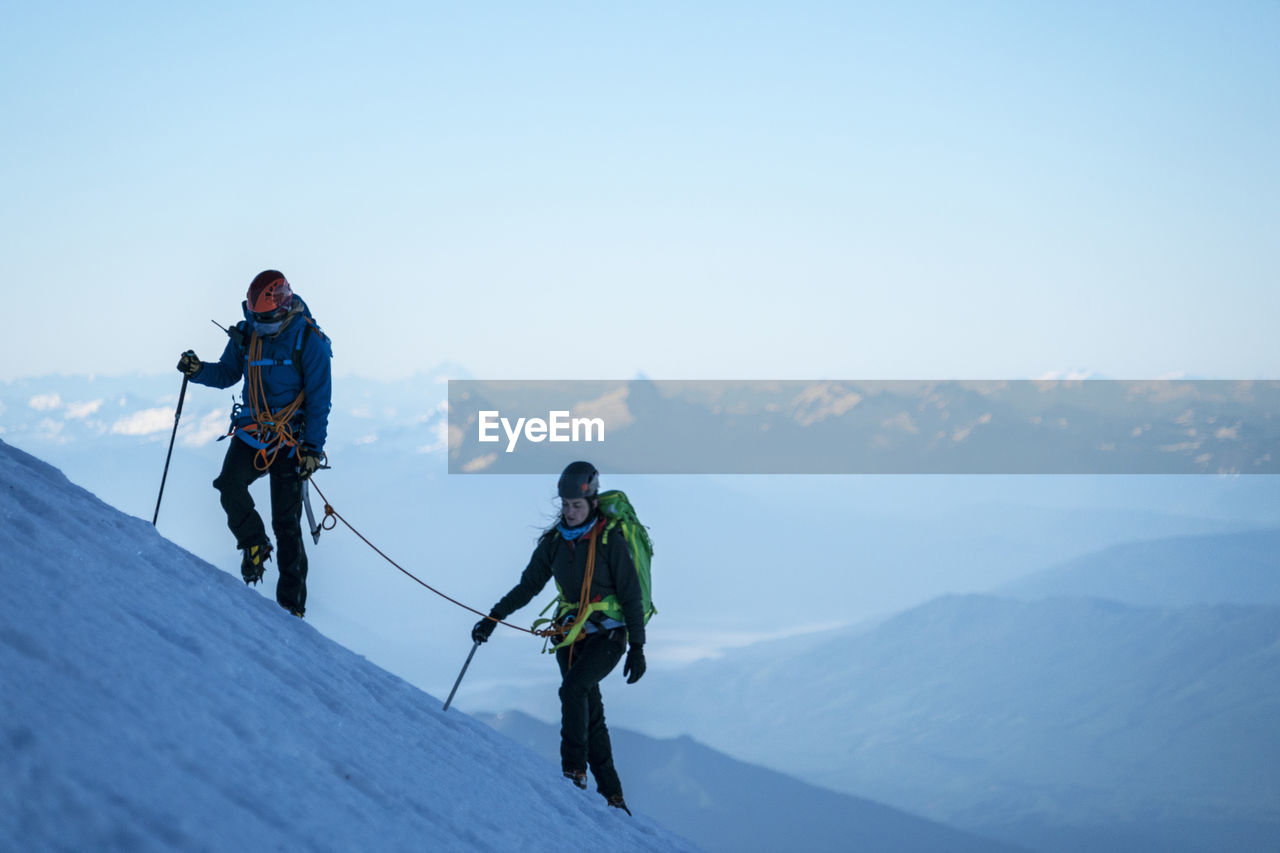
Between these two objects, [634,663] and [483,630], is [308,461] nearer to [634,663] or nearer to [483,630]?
[483,630]

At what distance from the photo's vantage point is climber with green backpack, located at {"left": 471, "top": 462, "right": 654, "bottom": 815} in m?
8.25

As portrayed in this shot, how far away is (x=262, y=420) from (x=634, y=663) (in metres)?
3.82

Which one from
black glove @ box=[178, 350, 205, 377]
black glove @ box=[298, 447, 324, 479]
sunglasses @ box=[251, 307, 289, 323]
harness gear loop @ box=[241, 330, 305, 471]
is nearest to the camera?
sunglasses @ box=[251, 307, 289, 323]

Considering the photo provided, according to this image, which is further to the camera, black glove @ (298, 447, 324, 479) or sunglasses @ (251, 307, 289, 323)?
black glove @ (298, 447, 324, 479)

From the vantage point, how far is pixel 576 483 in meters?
8.12

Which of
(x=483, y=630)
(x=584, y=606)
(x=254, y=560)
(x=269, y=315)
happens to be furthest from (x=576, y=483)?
(x=254, y=560)

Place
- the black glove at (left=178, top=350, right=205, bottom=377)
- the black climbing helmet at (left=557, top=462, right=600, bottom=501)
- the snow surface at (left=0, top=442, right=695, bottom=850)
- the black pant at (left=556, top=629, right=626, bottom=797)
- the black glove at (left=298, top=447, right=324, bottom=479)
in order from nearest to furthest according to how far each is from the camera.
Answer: the snow surface at (left=0, top=442, right=695, bottom=850) < the black climbing helmet at (left=557, top=462, right=600, bottom=501) < the black pant at (left=556, top=629, right=626, bottom=797) < the black glove at (left=298, top=447, right=324, bottom=479) < the black glove at (left=178, top=350, right=205, bottom=377)

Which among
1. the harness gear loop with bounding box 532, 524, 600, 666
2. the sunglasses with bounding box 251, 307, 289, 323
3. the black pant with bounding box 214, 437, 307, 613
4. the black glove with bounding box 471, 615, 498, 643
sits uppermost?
the sunglasses with bounding box 251, 307, 289, 323

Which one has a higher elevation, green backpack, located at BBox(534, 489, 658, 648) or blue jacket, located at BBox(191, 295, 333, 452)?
blue jacket, located at BBox(191, 295, 333, 452)

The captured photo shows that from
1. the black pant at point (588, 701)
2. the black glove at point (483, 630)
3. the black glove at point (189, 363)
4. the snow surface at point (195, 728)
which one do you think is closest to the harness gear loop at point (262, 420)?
the black glove at point (189, 363)

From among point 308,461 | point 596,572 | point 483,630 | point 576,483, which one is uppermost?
point 308,461

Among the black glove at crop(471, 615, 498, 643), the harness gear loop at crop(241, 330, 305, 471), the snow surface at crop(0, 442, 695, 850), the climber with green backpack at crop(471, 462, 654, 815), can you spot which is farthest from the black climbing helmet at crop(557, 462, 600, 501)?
the harness gear loop at crop(241, 330, 305, 471)

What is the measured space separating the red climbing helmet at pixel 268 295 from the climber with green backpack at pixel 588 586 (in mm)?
2871

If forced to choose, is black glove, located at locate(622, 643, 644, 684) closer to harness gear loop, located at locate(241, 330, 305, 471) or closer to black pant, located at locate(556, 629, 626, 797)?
black pant, located at locate(556, 629, 626, 797)
